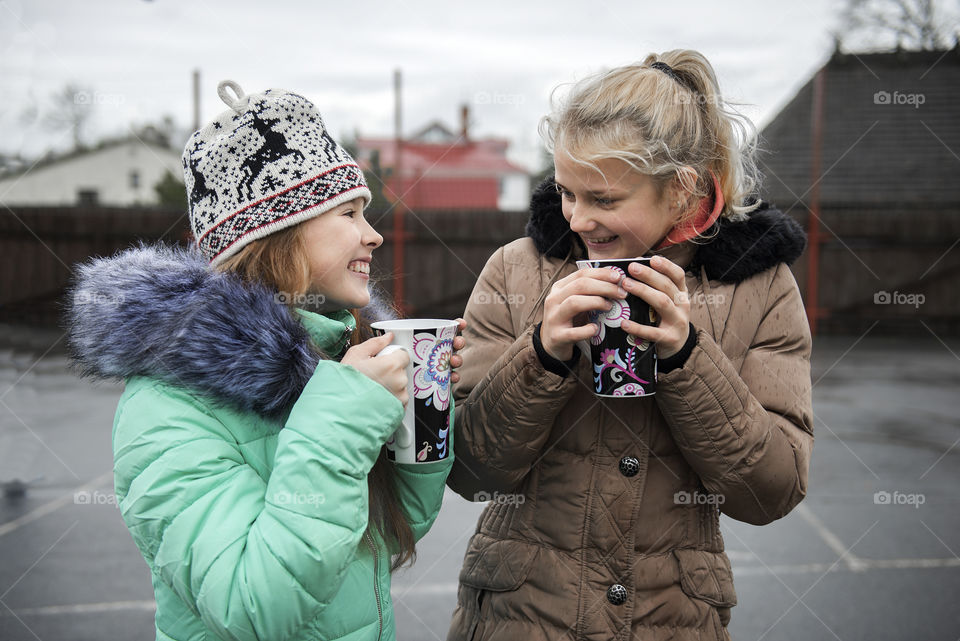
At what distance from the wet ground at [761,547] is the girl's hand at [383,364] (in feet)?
4.16

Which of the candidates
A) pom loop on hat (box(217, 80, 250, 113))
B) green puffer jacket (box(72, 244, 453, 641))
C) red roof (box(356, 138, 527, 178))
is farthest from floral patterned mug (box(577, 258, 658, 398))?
red roof (box(356, 138, 527, 178))

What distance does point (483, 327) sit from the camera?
6.09ft

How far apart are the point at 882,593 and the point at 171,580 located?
380cm

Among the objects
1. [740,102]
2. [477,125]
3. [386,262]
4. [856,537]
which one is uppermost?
[740,102]

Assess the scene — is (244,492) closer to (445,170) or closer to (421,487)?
(421,487)

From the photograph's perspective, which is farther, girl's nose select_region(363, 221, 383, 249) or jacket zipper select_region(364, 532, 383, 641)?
girl's nose select_region(363, 221, 383, 249)

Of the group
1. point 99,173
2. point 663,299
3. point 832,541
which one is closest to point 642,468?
point 663,299

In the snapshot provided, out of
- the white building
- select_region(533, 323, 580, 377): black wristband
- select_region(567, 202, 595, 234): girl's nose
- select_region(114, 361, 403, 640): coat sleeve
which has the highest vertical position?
select_region(567, 202, 595, 234): girl's nose

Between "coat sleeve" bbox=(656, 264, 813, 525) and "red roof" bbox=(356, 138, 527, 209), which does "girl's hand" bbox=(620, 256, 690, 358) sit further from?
"red roof" bbox=(356, 138, 527, 209)

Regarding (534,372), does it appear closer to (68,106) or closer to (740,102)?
(740,102)

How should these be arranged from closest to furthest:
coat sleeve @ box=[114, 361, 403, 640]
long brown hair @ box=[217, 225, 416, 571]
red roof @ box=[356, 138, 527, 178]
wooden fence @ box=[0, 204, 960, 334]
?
coat sleeve @ box=[114, 361, 403, 640], long brown hair @ box=[217, 225, 416, 571], wooden fence @ box=[0, 204, 960, 334], red roof @ box=[356, 138, 527, 178]

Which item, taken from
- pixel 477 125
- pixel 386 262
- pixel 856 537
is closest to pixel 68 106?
pixel 386 262

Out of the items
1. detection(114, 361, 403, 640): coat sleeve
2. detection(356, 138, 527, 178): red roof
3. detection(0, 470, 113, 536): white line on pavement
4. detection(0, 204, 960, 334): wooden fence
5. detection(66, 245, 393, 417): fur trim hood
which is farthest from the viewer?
detection(356, 138, 527, 178): red roof

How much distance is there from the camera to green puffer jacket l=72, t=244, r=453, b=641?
4.12 ft
